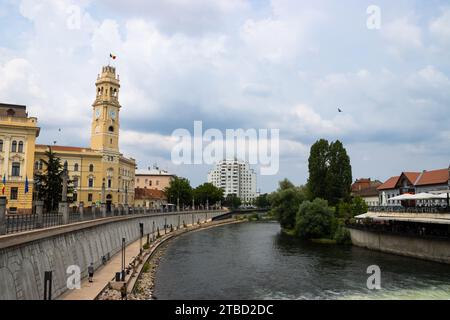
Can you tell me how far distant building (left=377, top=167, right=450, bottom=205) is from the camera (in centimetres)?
6425

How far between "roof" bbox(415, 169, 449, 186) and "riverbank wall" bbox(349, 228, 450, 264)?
1989 cm

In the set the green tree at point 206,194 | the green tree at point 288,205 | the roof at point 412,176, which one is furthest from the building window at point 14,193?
the green tree at point 206,194

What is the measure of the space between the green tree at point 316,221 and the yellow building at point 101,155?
3629 centimetres

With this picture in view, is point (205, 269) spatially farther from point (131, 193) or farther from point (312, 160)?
point (131, 193)

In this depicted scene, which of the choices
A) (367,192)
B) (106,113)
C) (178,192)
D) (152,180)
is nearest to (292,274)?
(106,113)

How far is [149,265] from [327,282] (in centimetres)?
1585

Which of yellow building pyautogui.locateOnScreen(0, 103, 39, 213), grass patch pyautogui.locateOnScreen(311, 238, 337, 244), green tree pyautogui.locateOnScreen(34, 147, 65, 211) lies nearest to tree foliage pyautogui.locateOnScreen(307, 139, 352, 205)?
grass patch pyautogui.locateOnScreen(311, 238, 337, 244)

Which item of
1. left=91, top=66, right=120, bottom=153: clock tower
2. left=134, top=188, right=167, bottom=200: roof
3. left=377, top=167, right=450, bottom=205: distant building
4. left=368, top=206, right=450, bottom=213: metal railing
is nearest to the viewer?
left=368, top=206, right=450, bottom=213: metal railing

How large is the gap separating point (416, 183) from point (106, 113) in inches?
2423

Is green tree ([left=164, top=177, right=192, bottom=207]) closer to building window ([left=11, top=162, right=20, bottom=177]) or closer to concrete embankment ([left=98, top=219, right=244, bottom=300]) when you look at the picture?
building window ([left=11, top=162, right=20, bottom=177])

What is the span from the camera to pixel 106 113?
84.2m

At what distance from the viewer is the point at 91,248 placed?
99.5 ft

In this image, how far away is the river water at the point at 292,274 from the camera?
27.2 metres
